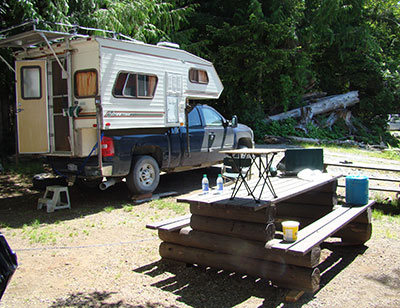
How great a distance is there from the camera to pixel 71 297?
4016mm

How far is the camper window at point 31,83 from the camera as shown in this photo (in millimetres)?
8062

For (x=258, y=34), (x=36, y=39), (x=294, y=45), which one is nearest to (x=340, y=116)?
(x=294, y=45)

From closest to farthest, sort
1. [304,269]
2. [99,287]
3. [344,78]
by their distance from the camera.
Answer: [304,269], [99,287], [344,78]

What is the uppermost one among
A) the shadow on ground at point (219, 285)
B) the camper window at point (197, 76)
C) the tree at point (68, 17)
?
the tree at point (68, 17)

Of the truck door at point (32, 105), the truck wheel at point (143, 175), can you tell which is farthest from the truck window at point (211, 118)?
the truck door at point (32, 105)

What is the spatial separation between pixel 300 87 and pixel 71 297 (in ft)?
54.3

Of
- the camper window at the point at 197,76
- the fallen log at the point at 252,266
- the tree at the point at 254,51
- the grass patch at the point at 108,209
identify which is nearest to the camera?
the fallen log at the point at 252,266

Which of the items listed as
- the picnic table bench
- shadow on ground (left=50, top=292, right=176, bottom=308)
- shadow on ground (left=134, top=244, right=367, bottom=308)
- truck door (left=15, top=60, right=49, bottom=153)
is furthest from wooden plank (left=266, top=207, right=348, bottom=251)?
truck door (left=15, top=60, right=49, bottom=153)

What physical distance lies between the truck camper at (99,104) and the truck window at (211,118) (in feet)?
2.58

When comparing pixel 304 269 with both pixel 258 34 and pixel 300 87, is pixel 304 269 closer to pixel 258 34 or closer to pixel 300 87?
pixel 258 34

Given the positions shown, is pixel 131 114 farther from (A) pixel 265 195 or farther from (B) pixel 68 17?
(A) pixel 265 195

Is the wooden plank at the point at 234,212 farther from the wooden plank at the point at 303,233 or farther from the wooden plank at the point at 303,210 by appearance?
the wooden plank at the point at 303,210

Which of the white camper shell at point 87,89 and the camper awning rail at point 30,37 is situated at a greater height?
the camper awning rail at point 30,37

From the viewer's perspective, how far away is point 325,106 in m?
19.5
